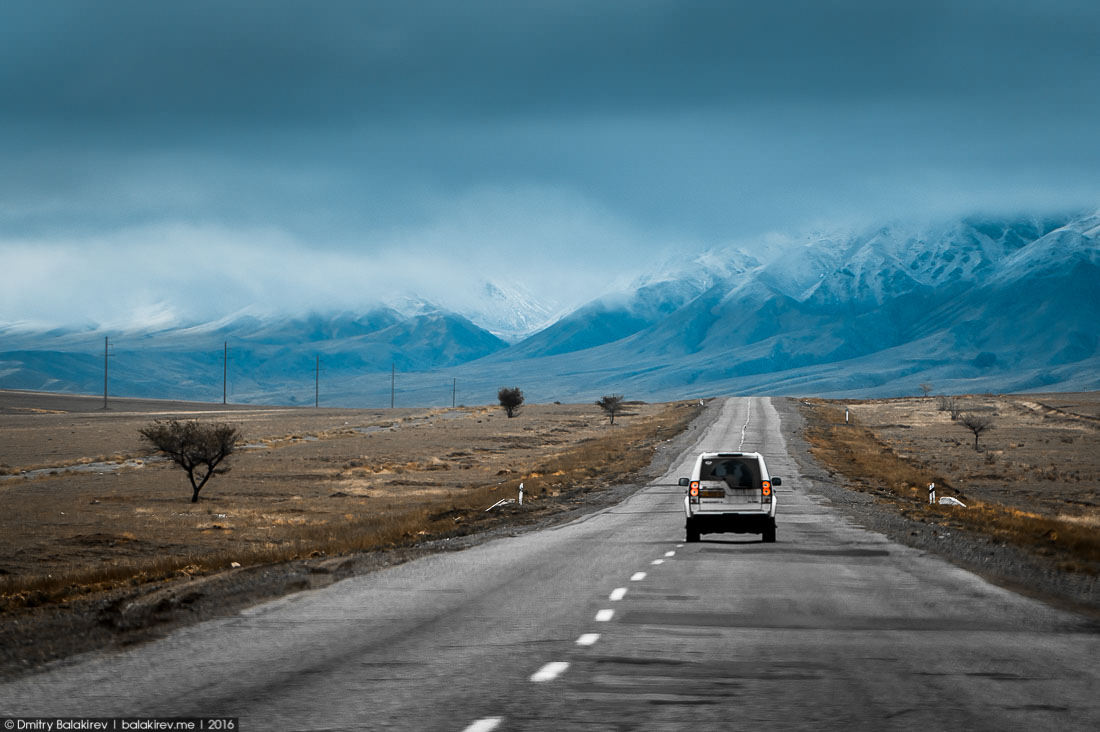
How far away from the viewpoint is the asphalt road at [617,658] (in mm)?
8594

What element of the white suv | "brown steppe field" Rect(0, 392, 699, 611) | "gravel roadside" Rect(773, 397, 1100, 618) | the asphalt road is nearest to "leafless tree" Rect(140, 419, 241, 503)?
"brown steppe field" Rect(0, 392, 699, 611)

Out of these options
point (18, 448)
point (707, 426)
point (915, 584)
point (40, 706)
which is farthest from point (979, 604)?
point (707, 426)

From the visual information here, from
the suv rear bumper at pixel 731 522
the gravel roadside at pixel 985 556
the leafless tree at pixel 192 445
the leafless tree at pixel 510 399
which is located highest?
the leafless tree at pixel 510 399

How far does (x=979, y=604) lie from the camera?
15195 millimetres

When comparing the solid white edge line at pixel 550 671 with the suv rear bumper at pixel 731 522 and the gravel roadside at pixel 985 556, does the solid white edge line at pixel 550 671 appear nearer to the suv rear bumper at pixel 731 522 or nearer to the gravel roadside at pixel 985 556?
the gravel roadside at pixel 985 556

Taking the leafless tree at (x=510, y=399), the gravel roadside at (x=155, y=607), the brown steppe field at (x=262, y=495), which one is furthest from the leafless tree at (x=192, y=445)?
the leafless tree at (x=510, y=399)

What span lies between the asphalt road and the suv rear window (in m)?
5.71

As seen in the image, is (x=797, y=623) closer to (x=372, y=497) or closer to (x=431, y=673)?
(x=431, y=673)

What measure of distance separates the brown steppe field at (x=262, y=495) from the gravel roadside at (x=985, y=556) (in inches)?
389

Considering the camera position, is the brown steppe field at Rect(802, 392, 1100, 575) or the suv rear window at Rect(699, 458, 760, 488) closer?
the suv rear window at Rect(699, 458, 760, 488)

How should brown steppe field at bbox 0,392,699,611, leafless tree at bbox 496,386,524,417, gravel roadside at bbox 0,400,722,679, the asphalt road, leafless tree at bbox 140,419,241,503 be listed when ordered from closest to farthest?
the asphalt road
gravel roadside at bbox 0,400,722,679
brown steppe field at bbox 0,392,699,611
leafless tree at bbox 140,419,241,503
leafless tree at bbox 496,386,524,417

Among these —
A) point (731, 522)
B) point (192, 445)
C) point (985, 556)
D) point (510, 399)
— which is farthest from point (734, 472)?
point (510, 399)

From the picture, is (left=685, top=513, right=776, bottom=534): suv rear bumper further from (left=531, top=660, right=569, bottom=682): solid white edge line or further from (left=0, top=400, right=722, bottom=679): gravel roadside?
(left=531, top=660, right=569, bottom=682): solid white edge line

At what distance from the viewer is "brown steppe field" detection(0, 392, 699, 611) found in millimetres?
26781
